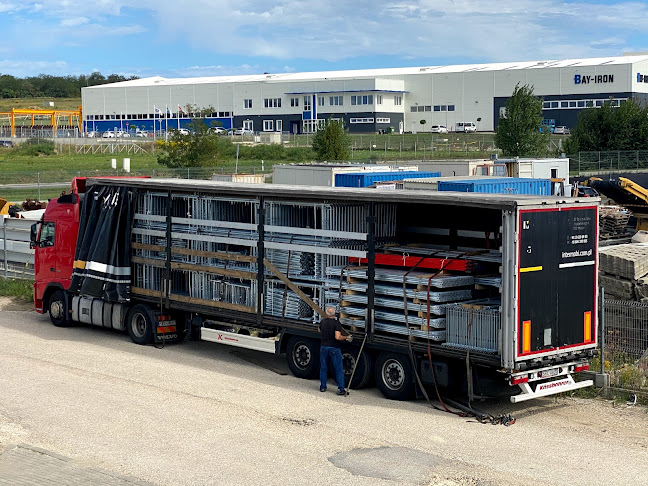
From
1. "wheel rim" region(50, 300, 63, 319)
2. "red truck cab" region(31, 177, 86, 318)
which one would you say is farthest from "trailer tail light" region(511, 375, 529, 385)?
"wheel rim" region(50, 300, 63, 319)

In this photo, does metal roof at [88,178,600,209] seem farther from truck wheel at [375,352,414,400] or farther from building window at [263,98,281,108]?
building window at [263,98,281,108]

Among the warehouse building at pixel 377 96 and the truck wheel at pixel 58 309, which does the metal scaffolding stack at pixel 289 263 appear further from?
the warehouse building at pixel 377 96

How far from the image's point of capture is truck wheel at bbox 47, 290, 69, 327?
21.1m

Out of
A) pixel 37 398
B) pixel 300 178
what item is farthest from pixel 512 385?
pixel 300 178

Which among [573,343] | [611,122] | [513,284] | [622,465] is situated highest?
[611,122]

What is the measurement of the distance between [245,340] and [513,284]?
5775 millimetres

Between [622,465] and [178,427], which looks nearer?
[622,465]

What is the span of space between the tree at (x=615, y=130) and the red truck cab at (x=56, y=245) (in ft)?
172

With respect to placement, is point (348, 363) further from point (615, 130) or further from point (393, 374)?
point (615, 130)

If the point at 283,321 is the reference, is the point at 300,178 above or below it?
above

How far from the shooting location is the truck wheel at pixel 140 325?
19.0m

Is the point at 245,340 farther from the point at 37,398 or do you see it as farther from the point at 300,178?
the point at 300,178

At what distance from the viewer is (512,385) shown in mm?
13594

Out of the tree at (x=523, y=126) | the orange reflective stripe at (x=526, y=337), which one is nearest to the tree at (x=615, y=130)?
the tree at (x=523, y=126)
